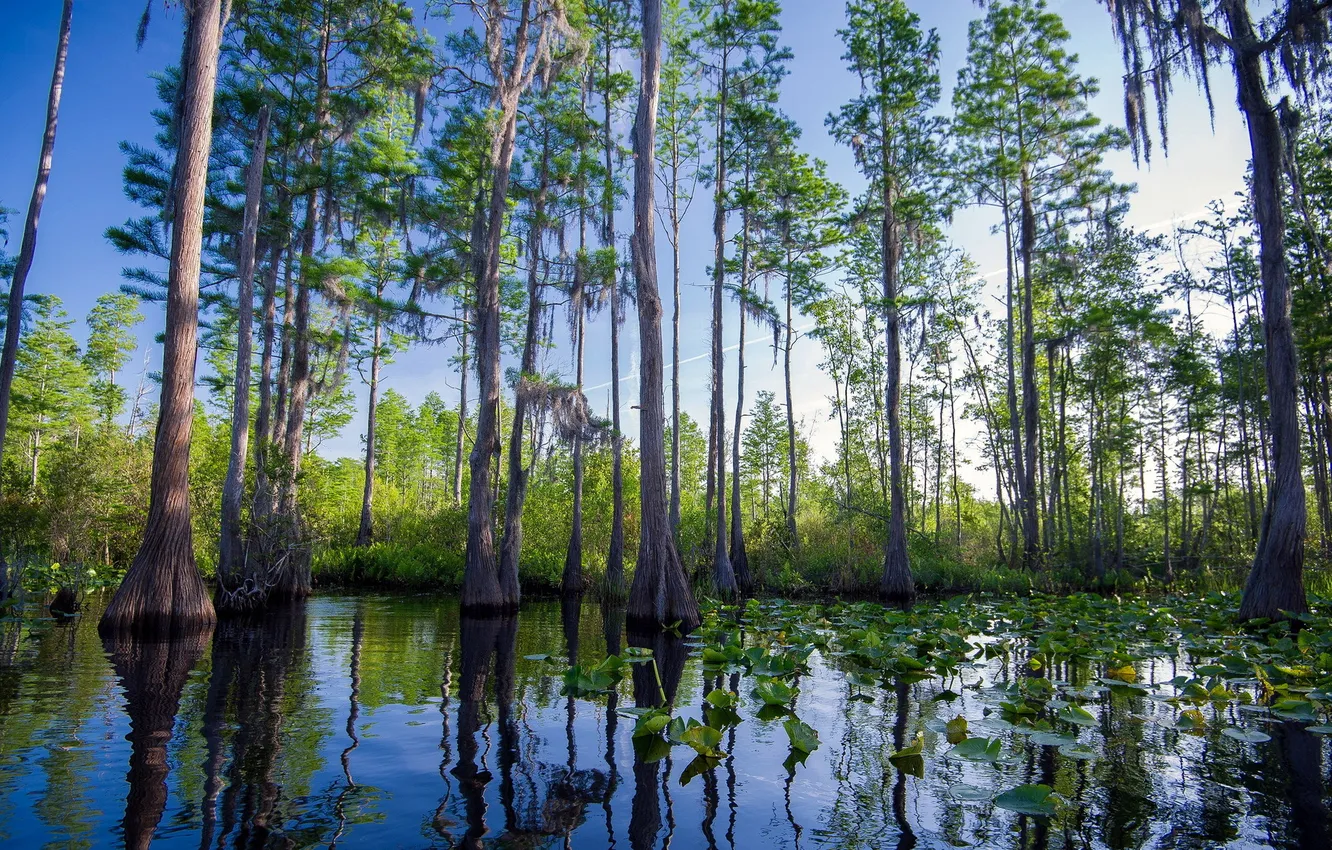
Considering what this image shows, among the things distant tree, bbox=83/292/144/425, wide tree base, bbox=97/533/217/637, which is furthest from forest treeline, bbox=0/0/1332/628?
distant tree, bbox=83/292/144/425

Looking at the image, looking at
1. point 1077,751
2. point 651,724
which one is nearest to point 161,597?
point 651,724

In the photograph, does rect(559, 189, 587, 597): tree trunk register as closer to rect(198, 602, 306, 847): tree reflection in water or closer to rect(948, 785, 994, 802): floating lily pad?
rect(198, 602, 306, 847): tree reflection in water

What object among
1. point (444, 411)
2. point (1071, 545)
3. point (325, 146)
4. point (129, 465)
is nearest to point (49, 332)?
point (444, 411)

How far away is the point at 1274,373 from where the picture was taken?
787 cm

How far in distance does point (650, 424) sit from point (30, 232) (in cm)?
953

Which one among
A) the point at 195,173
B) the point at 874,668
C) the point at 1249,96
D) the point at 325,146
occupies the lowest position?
the point at 874,668

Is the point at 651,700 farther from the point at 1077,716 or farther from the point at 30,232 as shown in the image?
the point at 30,232

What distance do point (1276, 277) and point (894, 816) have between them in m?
9.16

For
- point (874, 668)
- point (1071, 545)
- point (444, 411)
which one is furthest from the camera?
point (444, 411)

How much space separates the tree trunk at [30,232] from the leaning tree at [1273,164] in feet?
52.8

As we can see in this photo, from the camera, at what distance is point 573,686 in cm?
412

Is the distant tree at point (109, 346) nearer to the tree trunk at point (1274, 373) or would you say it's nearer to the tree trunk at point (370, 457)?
the tree trunk at point (370, 457)

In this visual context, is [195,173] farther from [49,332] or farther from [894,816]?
[49,332]

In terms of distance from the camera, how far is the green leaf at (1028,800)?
230cm
